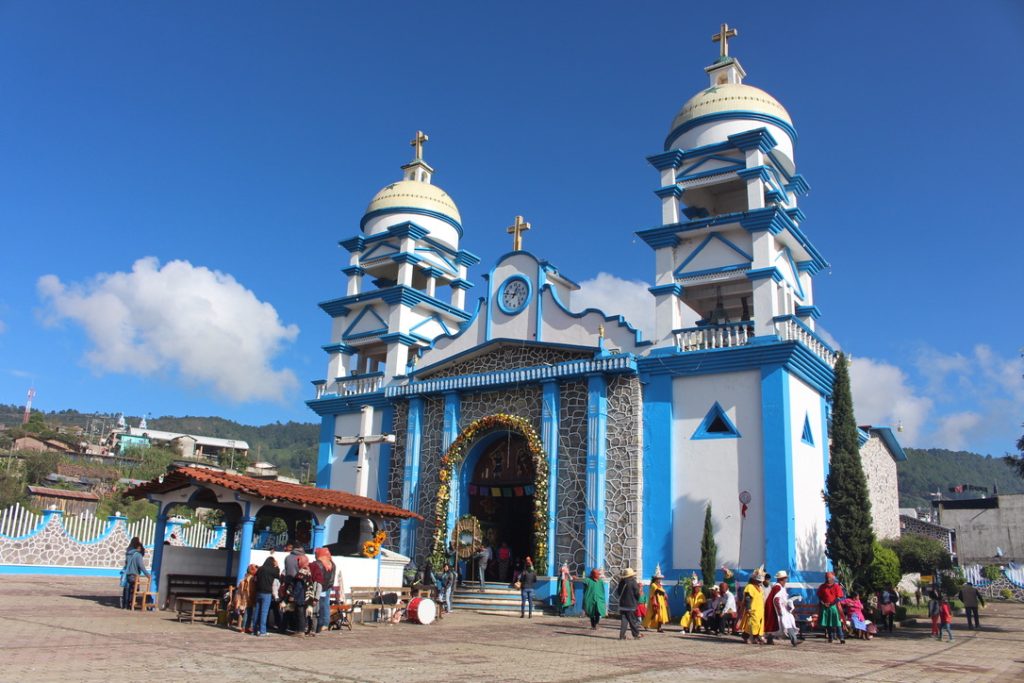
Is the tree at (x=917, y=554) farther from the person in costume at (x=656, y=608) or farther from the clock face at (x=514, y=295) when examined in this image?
the clock face at (x=514, y=295)

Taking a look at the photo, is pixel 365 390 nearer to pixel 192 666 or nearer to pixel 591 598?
pixel 591 598

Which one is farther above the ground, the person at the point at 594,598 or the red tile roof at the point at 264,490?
the red tile roof at the point at 264,490

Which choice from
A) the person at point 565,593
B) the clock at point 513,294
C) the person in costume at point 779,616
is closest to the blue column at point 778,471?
the person in costume at point 779,616

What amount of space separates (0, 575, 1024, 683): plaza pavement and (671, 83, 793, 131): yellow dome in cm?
1419

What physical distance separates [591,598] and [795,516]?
5.70 m

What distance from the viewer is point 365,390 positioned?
91.4 feet

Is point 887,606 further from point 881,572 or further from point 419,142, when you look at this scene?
point 419,142

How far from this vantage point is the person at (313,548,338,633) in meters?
14.6

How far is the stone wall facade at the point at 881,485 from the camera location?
32.1 meters

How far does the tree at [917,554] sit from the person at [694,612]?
1499 centimetres

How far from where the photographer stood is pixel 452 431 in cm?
2470

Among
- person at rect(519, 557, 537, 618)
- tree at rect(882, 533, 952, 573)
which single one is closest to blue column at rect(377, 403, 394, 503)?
person at rect(519, 557, 537, 618)

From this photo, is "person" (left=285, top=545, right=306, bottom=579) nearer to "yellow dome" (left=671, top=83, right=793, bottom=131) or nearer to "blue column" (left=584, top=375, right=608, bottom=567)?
"blue column" (left=584, top=375, right=608, bottom=567)

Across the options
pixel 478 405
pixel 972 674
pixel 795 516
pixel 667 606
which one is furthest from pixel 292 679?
pixel 478 405
